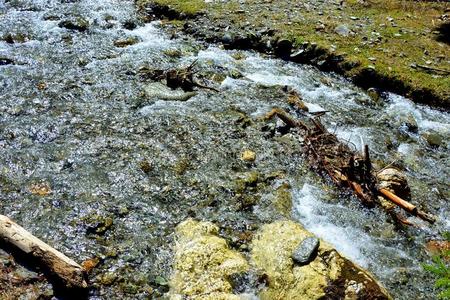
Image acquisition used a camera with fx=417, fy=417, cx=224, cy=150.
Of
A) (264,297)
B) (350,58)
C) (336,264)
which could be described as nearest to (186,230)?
(264,297)

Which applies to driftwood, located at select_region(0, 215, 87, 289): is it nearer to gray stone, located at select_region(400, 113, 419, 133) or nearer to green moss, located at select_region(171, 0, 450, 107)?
gray stone, located at select_region(400, 113, 419, 133)

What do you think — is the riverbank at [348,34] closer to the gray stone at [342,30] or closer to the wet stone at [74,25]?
the gray stone at [342,30]

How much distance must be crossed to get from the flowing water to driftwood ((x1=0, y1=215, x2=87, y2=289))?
0.34m

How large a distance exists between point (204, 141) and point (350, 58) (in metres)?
5.54

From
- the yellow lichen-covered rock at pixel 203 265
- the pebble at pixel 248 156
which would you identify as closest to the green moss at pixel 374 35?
the pebble at pixel 248 156

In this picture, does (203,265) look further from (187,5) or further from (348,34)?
(187,5)

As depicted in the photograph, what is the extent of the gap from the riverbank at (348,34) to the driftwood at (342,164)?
327 centimetres

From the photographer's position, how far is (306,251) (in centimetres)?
564

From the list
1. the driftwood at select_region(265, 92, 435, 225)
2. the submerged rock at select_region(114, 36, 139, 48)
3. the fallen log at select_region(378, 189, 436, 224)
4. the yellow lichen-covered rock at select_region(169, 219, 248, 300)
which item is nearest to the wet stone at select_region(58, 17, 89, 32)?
the submerged rock at select_region(114, 36, 139, 48)

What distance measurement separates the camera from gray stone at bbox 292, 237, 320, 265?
558cm

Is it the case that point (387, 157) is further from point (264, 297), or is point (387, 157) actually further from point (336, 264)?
point (264, 297)

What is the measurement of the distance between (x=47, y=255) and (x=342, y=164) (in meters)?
5.16

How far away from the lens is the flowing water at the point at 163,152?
6086 millimetres

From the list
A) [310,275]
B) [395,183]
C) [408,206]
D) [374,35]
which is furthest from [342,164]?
[374,35]
